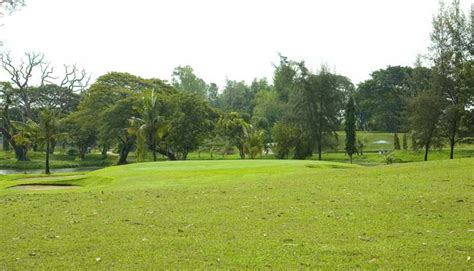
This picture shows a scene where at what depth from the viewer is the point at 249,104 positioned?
134m

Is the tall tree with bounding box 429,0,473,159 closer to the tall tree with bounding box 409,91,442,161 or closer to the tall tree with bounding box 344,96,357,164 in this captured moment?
the tall tree with bounding box 409,91,442,161

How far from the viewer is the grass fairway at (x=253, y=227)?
25.1ft

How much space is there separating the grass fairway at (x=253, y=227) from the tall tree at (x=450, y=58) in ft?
110

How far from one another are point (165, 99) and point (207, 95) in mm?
104119

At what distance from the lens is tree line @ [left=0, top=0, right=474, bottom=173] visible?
162 ft

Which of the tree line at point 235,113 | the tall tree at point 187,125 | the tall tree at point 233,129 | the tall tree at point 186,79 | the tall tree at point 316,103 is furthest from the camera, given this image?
the tall tree at point 186,79

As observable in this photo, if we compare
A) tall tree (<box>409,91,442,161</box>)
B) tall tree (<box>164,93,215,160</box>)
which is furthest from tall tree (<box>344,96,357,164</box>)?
tall tree (<box>164,93,215,160</box>)

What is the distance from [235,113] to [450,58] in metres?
27.3

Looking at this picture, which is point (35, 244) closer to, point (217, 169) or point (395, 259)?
point (395, 259)

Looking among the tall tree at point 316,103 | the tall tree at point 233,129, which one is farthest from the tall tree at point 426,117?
the tall tree at point 233,129

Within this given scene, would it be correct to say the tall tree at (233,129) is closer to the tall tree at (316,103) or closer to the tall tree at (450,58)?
the tall tree at (316,103)

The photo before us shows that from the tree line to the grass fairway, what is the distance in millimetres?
31743

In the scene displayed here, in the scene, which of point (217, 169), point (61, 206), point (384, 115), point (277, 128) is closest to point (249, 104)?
point (384, 115)

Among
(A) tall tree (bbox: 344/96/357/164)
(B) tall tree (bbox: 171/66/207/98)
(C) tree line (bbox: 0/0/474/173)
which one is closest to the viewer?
(C) tree line (bbox: 0/0/474/173)
